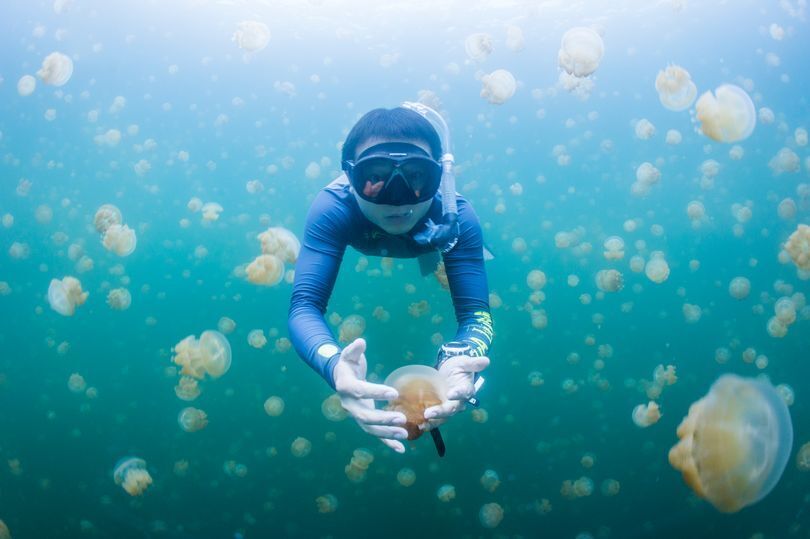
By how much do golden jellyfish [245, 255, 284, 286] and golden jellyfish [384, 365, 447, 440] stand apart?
3.60 metres

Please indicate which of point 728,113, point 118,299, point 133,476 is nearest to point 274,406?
point 133,476

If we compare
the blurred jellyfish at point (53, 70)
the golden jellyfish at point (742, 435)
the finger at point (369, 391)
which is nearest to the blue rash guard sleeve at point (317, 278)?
the finger at point (369, 391)

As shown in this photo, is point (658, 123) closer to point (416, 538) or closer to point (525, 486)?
point (525, 486)

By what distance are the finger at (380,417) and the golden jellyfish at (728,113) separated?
17.9ft

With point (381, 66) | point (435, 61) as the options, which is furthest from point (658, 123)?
point (381, 66)

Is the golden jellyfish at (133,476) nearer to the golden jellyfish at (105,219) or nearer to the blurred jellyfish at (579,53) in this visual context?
the golden jellyfish at (105,219)

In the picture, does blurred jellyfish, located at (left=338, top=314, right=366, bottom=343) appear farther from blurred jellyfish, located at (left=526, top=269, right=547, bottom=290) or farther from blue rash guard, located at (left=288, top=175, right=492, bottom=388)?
blue rash guard, located at (left=288, top=175, right=492, bottom=388)

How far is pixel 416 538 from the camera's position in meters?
7.96

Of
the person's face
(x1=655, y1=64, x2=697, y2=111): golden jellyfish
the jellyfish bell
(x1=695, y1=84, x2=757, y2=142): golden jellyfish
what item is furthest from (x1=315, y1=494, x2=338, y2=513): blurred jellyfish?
(x1=655, y1=64, x2=697, y2=111): golden jellyfish

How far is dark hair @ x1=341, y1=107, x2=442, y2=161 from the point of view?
2.48m

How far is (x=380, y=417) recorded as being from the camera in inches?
68.9

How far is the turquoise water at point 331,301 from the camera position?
8414mm

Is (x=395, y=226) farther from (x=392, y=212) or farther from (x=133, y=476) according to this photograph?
(x=133, y=476)

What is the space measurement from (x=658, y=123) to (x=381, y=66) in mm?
9732
